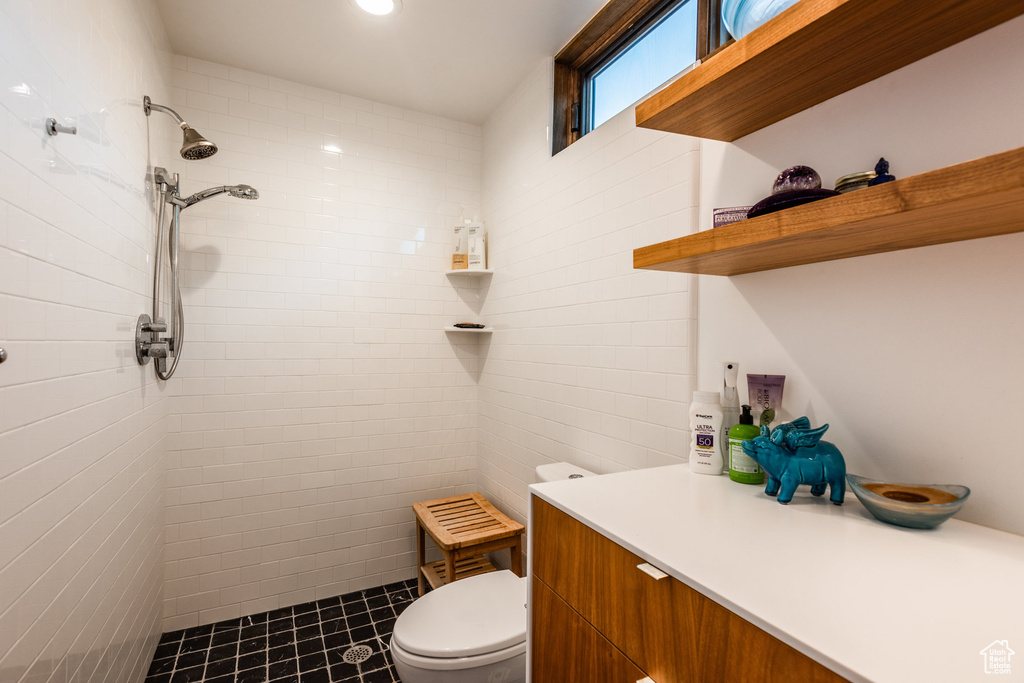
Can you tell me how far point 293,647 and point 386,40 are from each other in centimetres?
261

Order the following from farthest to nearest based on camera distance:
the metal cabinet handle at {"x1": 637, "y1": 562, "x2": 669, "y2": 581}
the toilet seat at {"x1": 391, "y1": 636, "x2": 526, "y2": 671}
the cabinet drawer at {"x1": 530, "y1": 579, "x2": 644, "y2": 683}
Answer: the toilet seat at {"x1": 391, "y1": 636, "x2": 526, "y2": 671}, the cabinet drawer at {"x1": 530, "y1": 579, "x2": 644, "y2": 683}, the metal cabinet handle at {"x1": 637, "y1": 562, "x2": 669, "y2": 581}

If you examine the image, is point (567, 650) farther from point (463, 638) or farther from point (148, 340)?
point (148, 340)

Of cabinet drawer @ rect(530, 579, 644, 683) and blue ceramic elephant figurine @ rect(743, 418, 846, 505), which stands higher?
blue ceramic elephant figurine @ rect(743, 418, 846, 505)

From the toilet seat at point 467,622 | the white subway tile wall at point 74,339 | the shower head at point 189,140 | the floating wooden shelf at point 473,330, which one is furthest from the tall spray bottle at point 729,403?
the shower head at point 189,140

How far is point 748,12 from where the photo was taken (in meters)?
1.00

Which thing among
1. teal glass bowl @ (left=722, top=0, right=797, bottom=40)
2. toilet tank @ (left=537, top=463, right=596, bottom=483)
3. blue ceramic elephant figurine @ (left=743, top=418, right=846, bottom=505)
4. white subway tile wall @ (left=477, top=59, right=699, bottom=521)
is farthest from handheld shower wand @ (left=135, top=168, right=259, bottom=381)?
blue ceramic elephant figurine @ (left=743, top=418, right=846, bottom=505)

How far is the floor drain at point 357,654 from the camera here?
Answer: 1.92 metres

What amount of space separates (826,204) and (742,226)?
0.50 ft

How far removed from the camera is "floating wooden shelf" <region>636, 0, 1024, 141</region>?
754 millimetres

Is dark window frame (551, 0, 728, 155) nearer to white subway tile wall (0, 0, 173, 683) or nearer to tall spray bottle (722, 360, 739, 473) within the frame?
tall spray bottle (722, 360, 739, 473)

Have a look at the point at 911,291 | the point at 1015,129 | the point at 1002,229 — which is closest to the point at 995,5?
the point at 1015,129

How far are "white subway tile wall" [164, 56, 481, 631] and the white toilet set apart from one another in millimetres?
994

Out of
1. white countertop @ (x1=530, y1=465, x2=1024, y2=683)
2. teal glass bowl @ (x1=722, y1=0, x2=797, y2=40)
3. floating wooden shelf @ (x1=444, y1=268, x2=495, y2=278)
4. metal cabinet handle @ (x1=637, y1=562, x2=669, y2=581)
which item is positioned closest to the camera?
white countertop @ (x1=530, y1=465, x2=1024, y2=683)

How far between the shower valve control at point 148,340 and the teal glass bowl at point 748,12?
1971 millimetres
